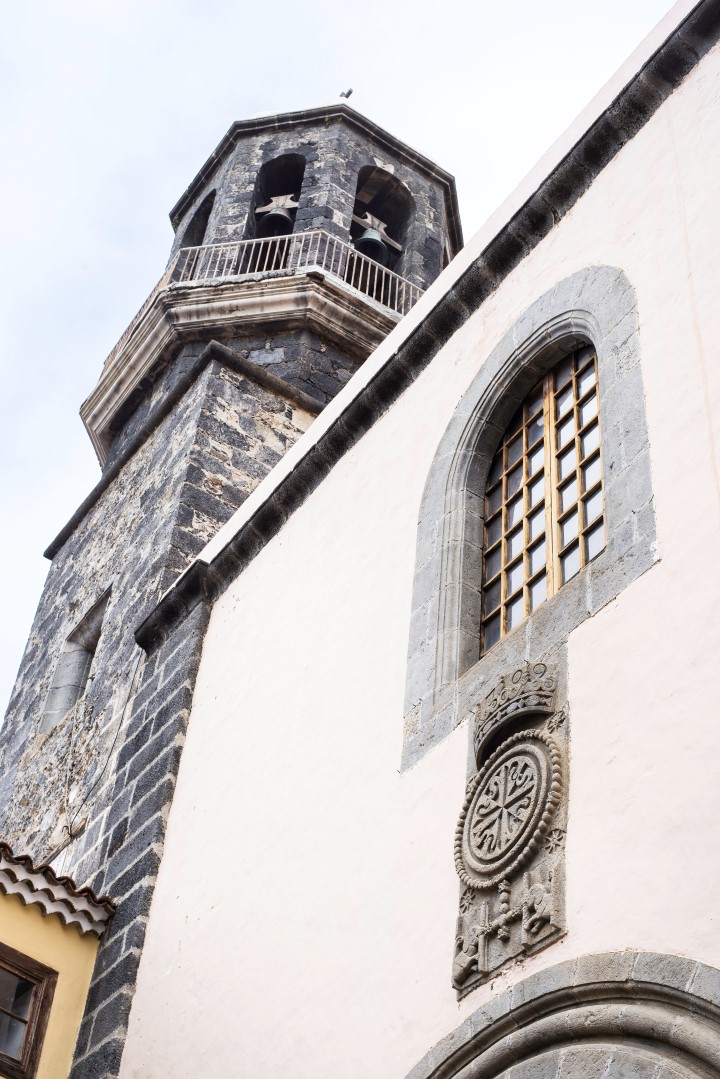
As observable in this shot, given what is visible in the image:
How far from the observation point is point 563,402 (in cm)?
589

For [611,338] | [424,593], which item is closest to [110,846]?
[424,593]

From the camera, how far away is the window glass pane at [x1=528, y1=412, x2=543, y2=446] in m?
5.97

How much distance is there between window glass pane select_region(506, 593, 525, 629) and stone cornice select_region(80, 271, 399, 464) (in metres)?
7.60

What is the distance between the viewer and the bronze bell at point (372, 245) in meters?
14.5

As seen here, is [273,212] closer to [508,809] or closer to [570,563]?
[570,563]

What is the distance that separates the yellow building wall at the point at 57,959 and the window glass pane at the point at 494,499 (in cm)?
295

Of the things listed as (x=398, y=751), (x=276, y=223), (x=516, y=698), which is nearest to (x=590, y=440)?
(x=516, y=698)

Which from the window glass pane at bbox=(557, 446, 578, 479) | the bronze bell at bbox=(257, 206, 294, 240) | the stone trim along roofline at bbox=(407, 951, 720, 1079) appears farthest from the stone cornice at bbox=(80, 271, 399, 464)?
the stone trim along roofline at bbox=(407, 951, 720, 1079)

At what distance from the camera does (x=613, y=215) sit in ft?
19.6

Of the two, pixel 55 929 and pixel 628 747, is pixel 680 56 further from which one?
pixel 55 929

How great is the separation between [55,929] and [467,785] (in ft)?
9.93

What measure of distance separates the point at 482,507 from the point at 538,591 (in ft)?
2.94

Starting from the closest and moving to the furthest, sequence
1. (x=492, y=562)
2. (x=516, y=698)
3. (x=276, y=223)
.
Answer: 1. (x=516, y=698)
2. (x=492, y=562)
3. (x=276, y=223)

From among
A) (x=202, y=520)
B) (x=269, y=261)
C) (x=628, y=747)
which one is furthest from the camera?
(x=269, y=261)
